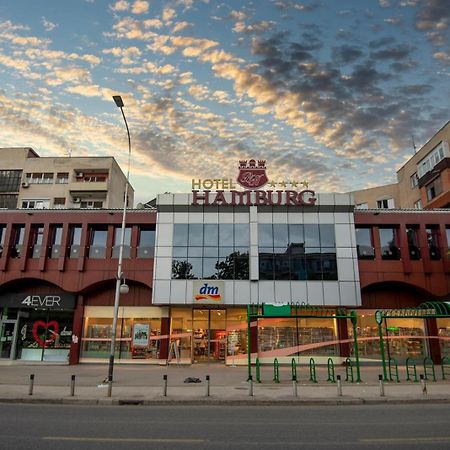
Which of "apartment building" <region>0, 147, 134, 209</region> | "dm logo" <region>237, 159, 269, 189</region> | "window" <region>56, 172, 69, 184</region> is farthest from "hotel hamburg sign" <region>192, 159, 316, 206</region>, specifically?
"window" <region>56, 172, 69, 184</region>

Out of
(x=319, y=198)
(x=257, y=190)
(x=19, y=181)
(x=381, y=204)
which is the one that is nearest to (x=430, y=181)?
(x=381, y=204)

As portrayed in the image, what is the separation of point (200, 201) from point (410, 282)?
656 inches

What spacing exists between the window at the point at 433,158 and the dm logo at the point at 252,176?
67.3 feet

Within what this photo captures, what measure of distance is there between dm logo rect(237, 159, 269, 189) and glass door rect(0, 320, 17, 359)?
808 inches

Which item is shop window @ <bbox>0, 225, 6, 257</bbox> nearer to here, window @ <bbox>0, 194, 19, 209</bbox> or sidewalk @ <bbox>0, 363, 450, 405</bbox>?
sidewalk @ <bbox>0, 363, 450, 405</bbox>

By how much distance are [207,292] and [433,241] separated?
1789cm

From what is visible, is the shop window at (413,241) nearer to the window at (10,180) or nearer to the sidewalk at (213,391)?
the sidewalk at (213,391)

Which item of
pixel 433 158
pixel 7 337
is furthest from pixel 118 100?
pixel 433 158

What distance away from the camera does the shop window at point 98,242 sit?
30938mm

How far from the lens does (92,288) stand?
30.6 m

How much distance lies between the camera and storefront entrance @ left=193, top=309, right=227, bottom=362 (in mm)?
Answer: 29641

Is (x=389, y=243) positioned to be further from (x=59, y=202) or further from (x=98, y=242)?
(x=59, y=202)

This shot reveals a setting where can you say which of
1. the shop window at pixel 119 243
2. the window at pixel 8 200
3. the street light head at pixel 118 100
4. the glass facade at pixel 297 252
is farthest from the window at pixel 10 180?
the street light head at pixel 118 100

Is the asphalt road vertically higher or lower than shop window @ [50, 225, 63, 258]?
lower
